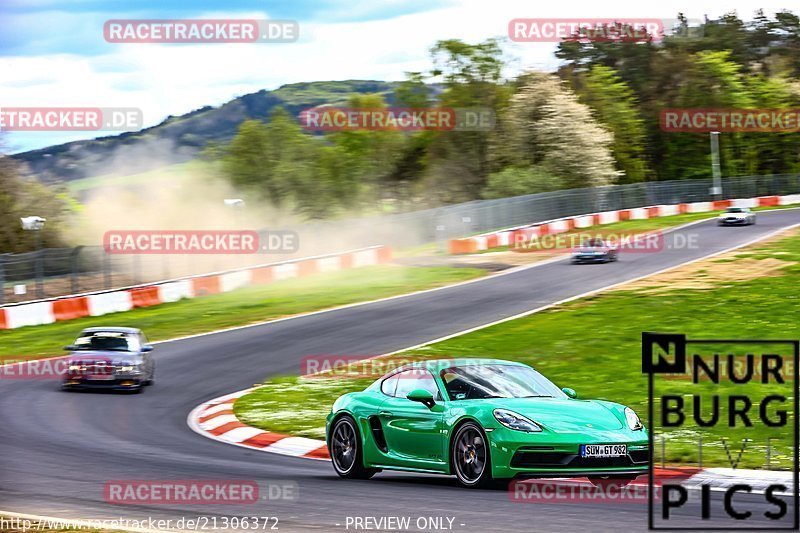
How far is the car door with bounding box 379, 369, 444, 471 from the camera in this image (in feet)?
34.6

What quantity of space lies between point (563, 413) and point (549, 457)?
526 millimetres

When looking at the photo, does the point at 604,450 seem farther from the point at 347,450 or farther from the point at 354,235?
the point at 354,235

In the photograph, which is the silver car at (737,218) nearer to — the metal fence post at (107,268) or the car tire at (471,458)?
the metal fence post at (107,268)

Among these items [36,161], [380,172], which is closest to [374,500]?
[36,161]

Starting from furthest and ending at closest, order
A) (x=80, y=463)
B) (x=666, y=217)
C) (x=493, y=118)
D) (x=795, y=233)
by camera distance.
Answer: (x=493, y=118) → (x=666, y=217) → (x=795, y=233) → (x=80, y=463)

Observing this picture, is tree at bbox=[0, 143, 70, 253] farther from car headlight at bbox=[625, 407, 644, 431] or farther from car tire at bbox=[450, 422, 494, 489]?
car headlight at bbox=[625, 407, 644, 431]

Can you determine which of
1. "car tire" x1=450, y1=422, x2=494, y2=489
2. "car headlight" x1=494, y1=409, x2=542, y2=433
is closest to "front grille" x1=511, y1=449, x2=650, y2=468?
"car headlight" x1=494, y1=409, x2=542, y2=433

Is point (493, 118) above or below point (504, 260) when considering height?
above

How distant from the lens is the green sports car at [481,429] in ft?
31.9

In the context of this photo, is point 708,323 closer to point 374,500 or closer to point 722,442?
point 722,442

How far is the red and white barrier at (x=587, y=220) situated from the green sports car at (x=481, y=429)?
3154 cm

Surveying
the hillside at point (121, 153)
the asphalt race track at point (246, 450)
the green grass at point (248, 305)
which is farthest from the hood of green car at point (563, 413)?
the hillside at point (121, 153)

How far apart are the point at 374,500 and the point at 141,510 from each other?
1.87 m

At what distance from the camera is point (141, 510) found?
360 inches
